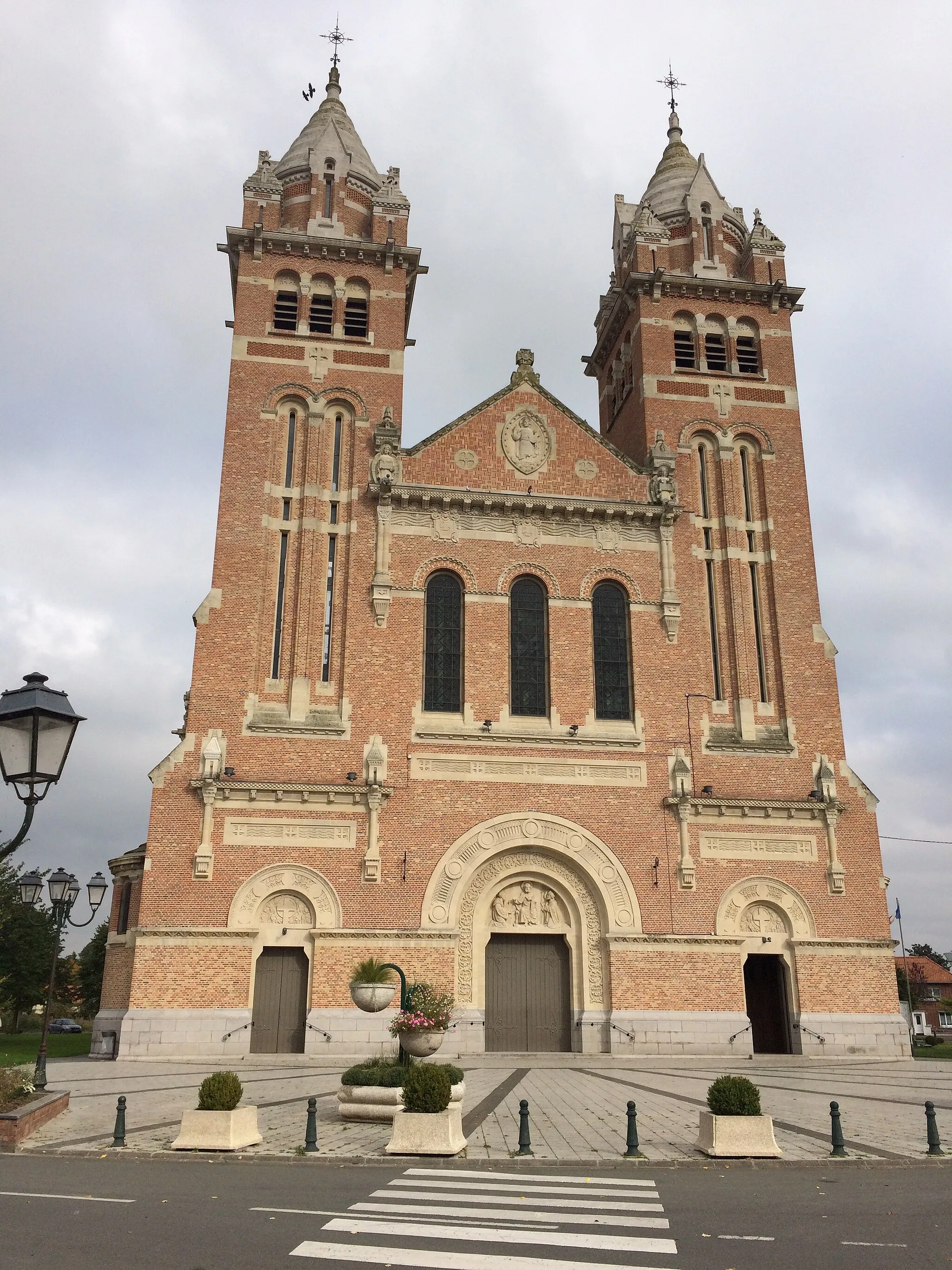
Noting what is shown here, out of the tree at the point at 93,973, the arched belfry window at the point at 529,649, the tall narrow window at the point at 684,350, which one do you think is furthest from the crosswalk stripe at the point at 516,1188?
the tree at the point at 93,973

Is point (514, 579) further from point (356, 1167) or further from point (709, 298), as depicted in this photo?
point (356, 1167)

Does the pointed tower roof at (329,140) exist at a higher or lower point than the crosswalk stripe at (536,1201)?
higher

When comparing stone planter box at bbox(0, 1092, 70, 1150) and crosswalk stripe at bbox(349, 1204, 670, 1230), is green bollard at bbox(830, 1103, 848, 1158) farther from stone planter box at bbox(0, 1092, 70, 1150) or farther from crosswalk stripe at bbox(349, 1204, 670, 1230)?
stone planter box at bbox(0, 1092, 70, 1150)

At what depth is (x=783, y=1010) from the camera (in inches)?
1057

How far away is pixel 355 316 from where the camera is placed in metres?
31.9

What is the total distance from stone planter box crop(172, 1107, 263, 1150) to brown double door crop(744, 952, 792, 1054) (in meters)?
17.4

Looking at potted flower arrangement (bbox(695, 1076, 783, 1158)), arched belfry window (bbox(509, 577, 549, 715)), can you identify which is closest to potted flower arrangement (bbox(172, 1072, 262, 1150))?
potted flower arrangement (bbox(695, 1076, 783, 1158))

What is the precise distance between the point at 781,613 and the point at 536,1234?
2391cm

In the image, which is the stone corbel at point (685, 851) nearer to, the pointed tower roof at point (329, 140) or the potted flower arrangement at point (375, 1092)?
the potted flower arrangement at point (375, 1092)

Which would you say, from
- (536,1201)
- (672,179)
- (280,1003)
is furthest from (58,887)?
(672,179)

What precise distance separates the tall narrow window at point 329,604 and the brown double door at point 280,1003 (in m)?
7.17

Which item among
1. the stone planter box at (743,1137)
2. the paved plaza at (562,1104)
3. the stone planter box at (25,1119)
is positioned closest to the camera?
the stone planter box at (743,1137)

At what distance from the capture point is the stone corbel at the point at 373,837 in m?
25.4

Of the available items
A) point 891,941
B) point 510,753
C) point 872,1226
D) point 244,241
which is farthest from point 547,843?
point 244,241
